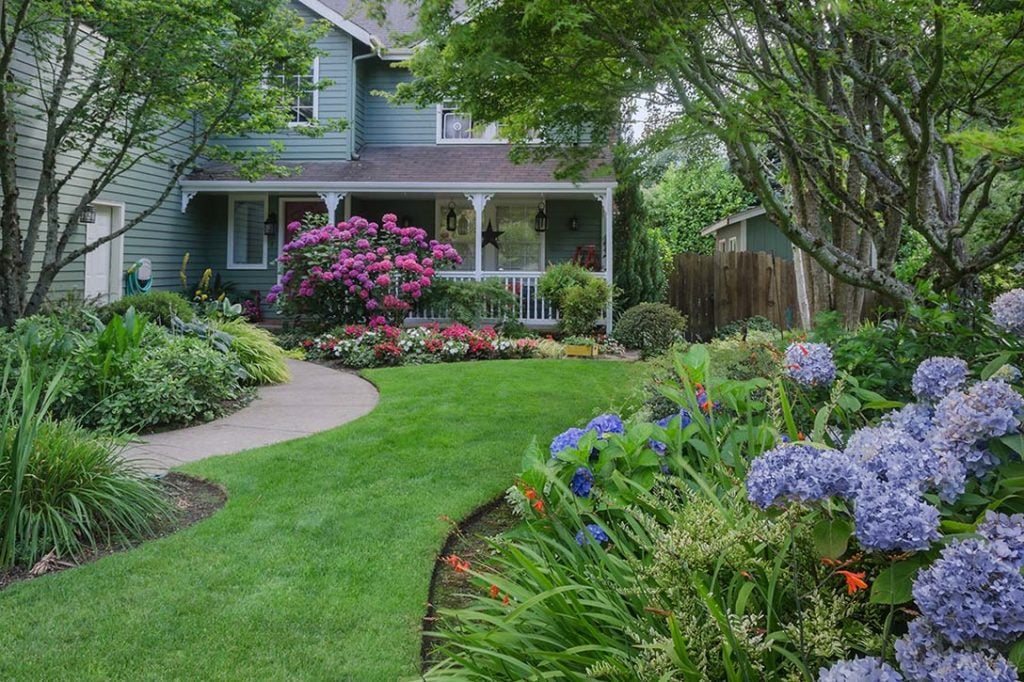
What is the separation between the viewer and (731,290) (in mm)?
13664

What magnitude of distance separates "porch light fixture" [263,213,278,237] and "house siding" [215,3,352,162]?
47.4 inches

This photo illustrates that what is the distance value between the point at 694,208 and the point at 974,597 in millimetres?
26635

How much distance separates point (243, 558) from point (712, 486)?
7.26ft

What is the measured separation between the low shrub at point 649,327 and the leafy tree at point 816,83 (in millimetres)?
6549

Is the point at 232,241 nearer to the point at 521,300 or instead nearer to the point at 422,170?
the point at 422,170

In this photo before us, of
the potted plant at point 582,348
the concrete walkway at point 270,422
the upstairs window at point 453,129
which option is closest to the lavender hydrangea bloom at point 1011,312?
the concrete walkway at point 270,422

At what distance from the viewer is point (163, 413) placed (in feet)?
20.6

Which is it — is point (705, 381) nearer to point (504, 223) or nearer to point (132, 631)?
point (132, 631)

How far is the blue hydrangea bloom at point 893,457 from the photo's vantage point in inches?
58.2

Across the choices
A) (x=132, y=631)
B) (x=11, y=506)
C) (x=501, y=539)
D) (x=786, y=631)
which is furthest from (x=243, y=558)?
(x=786, y=631)

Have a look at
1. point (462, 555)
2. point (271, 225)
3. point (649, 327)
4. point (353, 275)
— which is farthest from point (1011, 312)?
point (271, 225)

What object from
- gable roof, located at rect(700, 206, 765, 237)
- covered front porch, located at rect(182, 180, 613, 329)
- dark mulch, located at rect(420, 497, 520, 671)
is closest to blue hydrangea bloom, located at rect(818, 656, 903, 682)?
dark mulch, located at rect(420, 497, 520, 671)

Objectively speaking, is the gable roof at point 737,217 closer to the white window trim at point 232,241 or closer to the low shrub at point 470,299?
the low shrub at point 470,299

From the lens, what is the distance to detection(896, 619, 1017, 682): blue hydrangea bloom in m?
1.21
